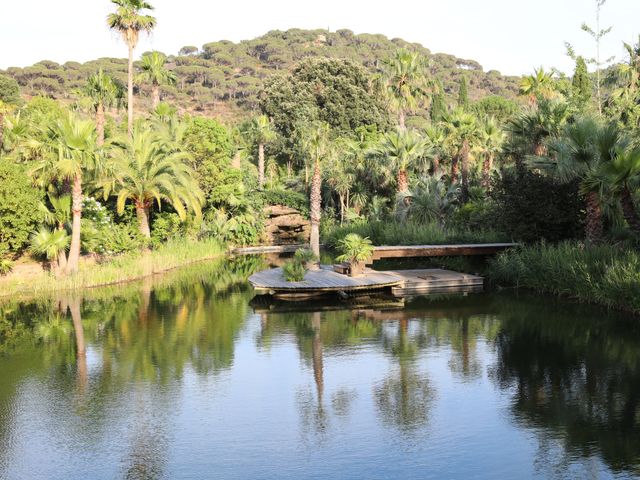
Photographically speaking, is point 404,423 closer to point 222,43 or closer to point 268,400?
point 268,400

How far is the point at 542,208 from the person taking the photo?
25578 millimetres

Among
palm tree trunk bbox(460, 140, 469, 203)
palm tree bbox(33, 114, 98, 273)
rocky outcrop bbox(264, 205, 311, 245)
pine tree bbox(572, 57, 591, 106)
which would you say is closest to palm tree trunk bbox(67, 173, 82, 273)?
palm tree bbox(33, 114, 98, 273)

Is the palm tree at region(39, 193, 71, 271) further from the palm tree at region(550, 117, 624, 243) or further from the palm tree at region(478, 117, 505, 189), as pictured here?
the palm tree at region(478, 117, 505, 189)

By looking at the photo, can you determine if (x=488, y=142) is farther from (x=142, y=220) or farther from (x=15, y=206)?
(x=15, y=206)

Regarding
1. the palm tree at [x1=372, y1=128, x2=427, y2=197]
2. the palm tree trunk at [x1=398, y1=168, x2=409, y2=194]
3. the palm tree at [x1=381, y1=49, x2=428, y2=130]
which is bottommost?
the palm tree trunk at [x1=398, y1=168, x2=409, y2=194]

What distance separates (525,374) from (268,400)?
529 cm

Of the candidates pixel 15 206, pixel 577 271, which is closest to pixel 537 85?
pixel 577 271

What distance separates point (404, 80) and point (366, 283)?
2756 centimetres

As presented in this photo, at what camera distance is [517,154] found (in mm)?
33875

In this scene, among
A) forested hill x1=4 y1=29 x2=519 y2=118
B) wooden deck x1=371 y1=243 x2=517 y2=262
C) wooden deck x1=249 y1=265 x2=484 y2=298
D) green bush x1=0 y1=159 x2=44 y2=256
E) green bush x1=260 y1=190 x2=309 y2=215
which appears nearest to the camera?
wooden deck x1=249 y1=265 x2=484 y2=298

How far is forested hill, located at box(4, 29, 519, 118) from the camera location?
107938 mm

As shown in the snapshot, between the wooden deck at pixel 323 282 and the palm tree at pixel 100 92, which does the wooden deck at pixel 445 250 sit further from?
the palm tree at pixel 100 92

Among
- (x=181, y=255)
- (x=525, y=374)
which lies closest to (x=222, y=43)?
(x=181, y=255)

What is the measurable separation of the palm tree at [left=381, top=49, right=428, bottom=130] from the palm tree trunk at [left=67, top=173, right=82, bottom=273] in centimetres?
2697
